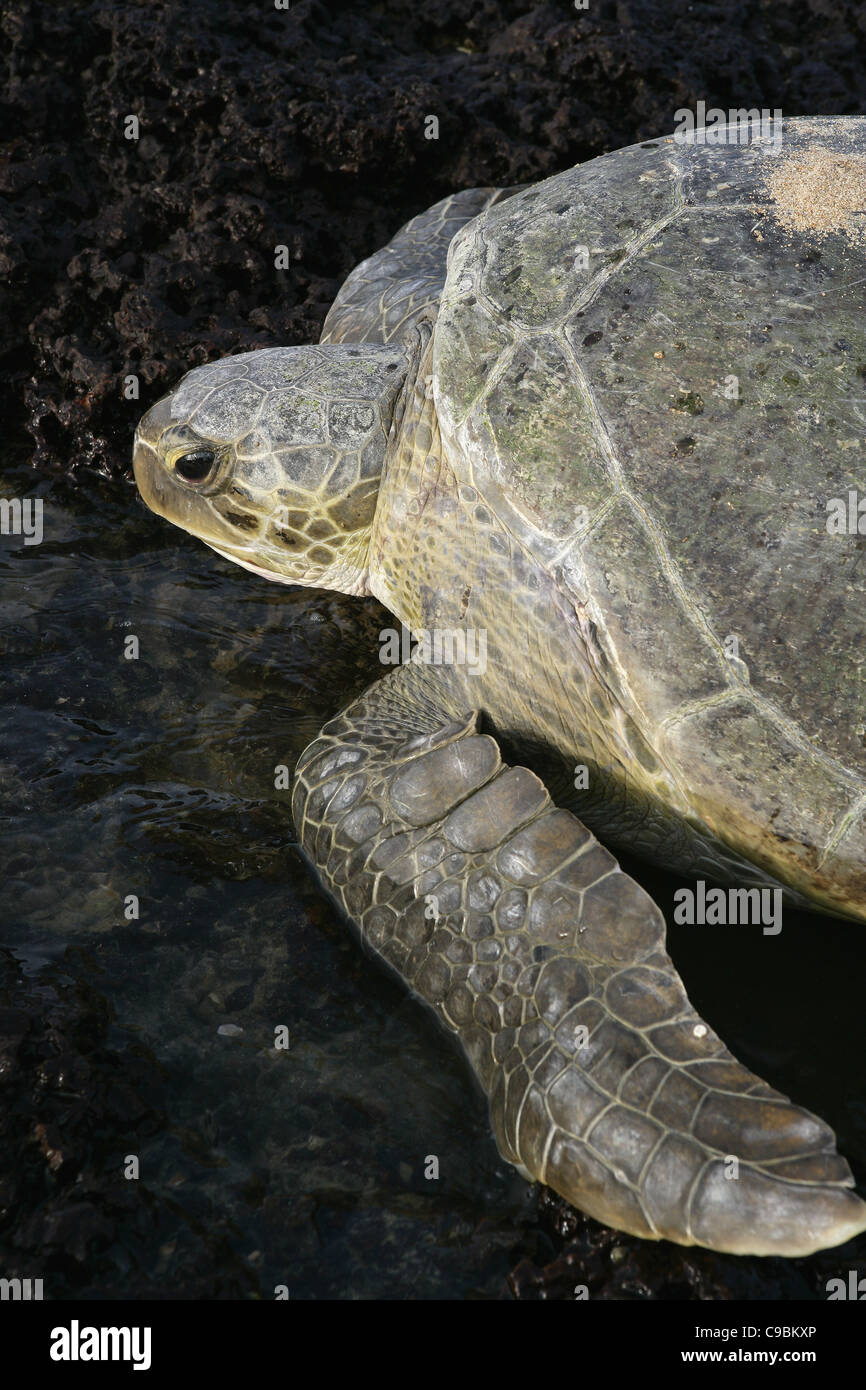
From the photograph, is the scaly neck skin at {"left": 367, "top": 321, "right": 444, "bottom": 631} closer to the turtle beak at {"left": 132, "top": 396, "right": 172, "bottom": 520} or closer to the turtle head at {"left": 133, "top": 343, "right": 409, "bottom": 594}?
the turtle head at {"left": 133, "top": 343, "right": 409, "bottom": 594}

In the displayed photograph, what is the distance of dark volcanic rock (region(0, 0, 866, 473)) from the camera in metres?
4.32

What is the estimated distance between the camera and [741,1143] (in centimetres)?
206

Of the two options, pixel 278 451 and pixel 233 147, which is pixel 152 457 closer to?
pixel 278 451

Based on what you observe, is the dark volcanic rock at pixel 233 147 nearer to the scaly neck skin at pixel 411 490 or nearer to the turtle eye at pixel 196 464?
the turtle eye at pixel 196 464

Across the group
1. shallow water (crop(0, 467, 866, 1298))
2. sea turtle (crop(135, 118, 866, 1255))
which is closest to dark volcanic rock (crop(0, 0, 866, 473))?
shallow water (crop(0, 467, 866, 1298))

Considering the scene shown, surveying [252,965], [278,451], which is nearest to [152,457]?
[278,451]

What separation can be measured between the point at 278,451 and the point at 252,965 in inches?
58.7

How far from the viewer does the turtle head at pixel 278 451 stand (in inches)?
126

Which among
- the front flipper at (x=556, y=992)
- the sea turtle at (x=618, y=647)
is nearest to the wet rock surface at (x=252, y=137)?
the sea turtle at (x=618, y=647)

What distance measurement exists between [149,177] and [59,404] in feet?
3.68

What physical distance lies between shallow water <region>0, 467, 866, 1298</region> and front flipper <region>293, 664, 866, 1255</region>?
0.15 m

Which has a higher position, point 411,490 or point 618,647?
point 411,490

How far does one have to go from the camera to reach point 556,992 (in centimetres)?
235

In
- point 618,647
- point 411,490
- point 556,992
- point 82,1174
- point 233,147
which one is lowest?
point 82,1174
